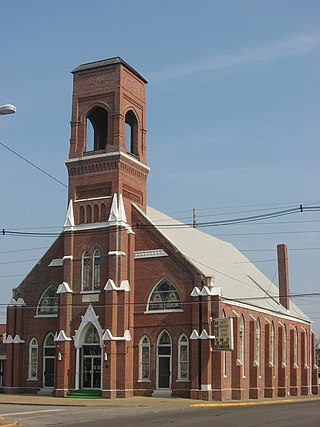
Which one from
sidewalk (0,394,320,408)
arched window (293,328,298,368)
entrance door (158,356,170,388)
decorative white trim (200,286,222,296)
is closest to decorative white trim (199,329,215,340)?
decorative white trim (200,286,222,296)

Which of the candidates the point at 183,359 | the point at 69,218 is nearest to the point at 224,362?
the point at 183,359

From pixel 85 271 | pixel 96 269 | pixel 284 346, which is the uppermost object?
pixel 96 269

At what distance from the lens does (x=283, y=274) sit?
6700cm

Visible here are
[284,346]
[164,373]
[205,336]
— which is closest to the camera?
[205,336]

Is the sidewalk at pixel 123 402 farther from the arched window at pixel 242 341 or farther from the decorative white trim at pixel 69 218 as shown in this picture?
the decorative white trim at pixel 69 218

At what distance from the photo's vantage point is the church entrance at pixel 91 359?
4512 centimetres

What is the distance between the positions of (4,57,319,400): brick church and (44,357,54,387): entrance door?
8cm

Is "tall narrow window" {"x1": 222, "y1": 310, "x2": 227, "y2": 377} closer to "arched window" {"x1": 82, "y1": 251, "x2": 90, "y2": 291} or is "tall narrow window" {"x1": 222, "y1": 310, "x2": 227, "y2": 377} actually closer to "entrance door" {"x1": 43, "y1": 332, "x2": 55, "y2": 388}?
"arched window" {"x1": 82, "y1": 251, "x2": 90, "y2": 291}

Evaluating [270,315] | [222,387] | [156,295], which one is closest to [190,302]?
[156,295]

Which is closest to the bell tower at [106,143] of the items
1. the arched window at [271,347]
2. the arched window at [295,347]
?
Answer: the arched window at [271,347]

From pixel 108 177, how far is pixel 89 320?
9.17m

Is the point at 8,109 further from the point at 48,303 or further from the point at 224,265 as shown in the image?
the point at 224,265

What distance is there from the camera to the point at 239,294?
168 ft

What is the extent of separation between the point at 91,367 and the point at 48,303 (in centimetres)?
608
